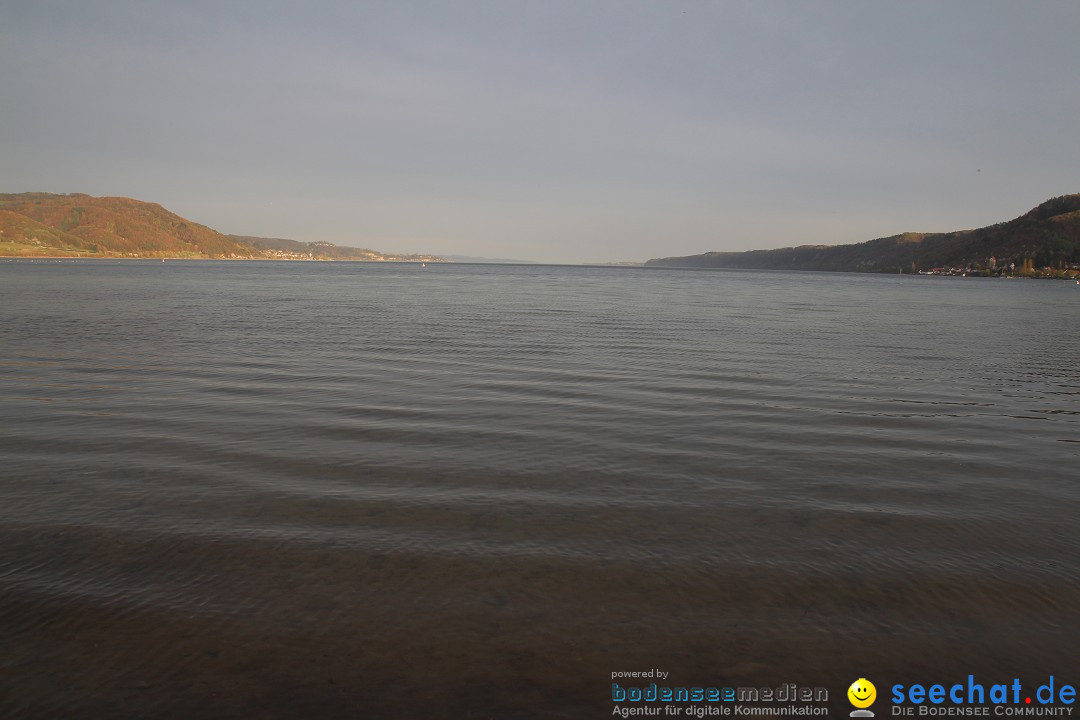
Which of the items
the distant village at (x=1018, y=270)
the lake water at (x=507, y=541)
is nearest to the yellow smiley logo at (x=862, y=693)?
the lake water at (x=507, y=541)

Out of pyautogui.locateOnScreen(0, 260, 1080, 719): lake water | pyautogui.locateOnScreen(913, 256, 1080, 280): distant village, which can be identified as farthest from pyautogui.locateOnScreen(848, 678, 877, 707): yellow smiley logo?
pyautogui.locateOnScreen(913, 256, 1080, 280): distant village

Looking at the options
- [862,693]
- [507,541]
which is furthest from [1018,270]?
[862,693]

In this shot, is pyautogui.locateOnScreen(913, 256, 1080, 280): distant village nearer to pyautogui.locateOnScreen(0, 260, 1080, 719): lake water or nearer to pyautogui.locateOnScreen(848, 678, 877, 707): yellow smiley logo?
pyautogui.locateOnScreen(0, 260, 1080, 719): lake water

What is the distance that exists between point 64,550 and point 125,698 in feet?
10.3

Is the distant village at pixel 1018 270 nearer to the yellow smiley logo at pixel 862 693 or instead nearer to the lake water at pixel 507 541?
the lake water at pixel 507 541

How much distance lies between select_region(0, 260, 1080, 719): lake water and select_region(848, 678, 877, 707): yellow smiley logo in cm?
8

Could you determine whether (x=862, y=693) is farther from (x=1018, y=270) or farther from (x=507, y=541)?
(x=1018, y=270)

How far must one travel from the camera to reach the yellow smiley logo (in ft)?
16.1

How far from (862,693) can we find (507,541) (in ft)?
12.4

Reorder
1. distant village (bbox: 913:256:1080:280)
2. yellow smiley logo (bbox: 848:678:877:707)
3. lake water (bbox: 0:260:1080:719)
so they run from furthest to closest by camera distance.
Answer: distant village (bbox: 913:256:1080:280), lake water (bbox: 0:260:1080:719), yellow smiley logo (bbox: 848:678:877:707)

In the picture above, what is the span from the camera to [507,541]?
738 centimetres

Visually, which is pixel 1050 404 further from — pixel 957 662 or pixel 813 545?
pixel 957 662

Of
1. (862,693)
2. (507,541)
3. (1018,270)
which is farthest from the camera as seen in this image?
(1018,270)

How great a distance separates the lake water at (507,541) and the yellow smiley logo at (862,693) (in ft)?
0.25
